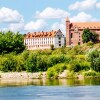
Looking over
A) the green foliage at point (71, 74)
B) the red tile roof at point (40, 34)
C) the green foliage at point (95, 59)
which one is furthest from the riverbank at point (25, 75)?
the red tile roof at point (40, 34)

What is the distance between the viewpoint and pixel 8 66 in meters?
93.0

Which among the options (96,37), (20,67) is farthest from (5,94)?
(96,37)

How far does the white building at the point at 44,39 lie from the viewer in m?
176

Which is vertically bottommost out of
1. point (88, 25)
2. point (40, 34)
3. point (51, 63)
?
point (51, 63)

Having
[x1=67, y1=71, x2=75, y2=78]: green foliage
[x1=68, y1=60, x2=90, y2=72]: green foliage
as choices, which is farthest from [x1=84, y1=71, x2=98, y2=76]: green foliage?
[x1=68, y1=60, x2=90, y2=72]: green foliage

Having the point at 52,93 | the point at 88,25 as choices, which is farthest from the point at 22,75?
the point at 88,25

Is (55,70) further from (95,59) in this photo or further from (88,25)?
(88,25)

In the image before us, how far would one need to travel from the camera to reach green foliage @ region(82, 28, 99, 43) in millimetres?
156000

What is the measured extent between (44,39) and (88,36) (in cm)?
2601

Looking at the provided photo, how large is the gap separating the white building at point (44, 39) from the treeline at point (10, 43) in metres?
35.2

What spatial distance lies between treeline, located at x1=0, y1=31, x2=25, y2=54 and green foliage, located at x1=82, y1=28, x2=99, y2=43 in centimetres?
2363

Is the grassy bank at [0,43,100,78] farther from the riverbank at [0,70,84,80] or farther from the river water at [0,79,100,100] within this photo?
the river water at [0,79,100,100]

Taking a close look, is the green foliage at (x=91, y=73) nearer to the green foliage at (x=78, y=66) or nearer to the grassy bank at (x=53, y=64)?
the grassy bank at (x=53, y=64)

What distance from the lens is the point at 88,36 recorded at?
156 meters
